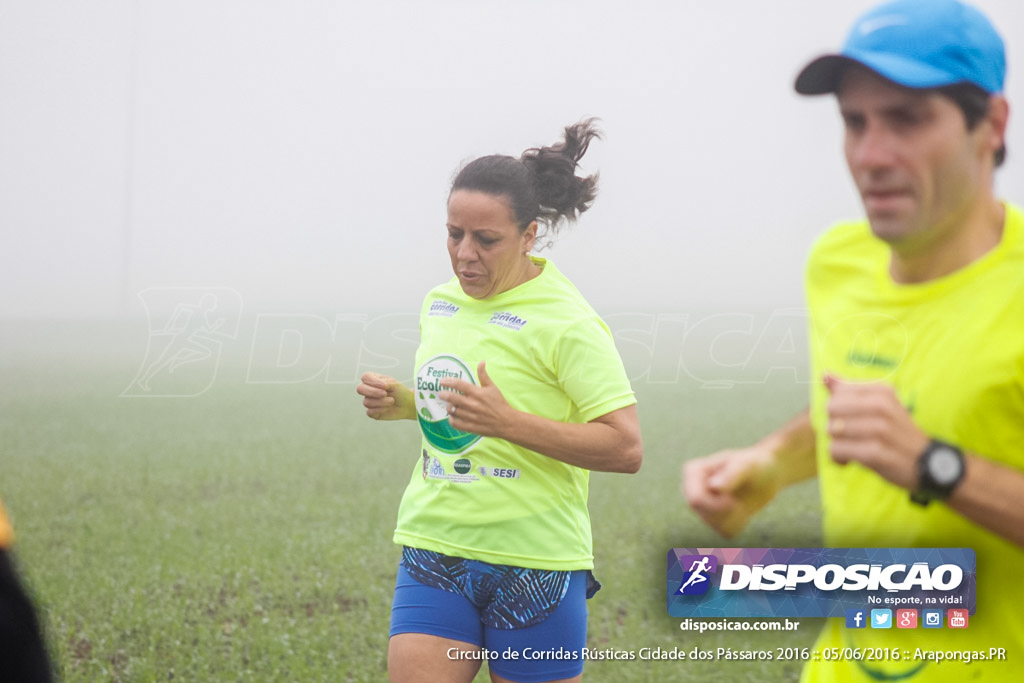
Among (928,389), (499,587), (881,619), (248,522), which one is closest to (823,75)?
(928,389)

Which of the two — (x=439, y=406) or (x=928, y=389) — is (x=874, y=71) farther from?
(x=439, y=406)

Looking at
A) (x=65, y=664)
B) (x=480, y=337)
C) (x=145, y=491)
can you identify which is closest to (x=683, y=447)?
(x=145, y=491)

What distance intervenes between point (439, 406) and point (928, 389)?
131cm

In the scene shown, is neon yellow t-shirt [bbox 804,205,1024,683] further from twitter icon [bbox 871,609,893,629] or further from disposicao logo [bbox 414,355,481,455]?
disposicao logo [bbox 414,355,481,455]

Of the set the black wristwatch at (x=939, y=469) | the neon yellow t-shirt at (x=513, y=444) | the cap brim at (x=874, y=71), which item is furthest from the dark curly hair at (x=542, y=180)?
the black wristwatch at (x=939, y=469)

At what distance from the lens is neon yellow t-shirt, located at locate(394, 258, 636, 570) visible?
249 centimetres

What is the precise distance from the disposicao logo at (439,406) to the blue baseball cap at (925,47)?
124cm

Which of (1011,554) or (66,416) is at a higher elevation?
(1011,554)

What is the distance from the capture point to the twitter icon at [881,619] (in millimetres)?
1738

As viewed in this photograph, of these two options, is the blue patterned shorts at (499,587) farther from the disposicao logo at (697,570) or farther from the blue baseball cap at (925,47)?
the blue baseball cap at (925,47)

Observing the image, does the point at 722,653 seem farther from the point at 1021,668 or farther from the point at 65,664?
the point at 1021,668

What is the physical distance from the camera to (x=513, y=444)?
2508 millimetres

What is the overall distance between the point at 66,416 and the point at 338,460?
3.56 metres

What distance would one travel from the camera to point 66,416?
11617mm
